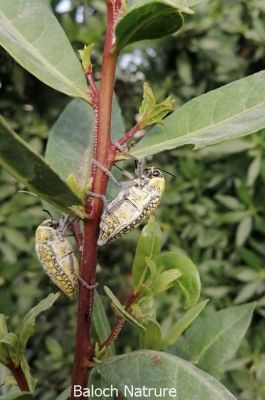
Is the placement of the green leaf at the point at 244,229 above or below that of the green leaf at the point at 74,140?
below

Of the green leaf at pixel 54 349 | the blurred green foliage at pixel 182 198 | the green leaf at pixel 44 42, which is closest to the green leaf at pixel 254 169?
the blurred green foliage at pixel 182 198

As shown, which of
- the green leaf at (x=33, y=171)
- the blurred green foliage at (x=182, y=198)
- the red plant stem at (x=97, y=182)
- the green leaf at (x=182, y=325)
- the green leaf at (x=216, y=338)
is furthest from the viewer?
the blurred green foliage at (x=182, y=198)

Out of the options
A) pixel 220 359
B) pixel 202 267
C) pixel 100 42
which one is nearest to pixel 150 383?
pixel 220 359

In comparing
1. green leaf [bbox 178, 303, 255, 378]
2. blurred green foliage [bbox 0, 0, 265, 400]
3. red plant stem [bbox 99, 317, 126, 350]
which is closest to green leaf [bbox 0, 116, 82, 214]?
red plant stem [bbox 99, 317, 126, 350]

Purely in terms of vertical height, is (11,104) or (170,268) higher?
(170,268)

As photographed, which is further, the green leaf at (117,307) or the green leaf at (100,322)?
the green leaf at (100,322)

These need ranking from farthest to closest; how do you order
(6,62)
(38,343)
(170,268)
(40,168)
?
(38,343)
(6,62)
(170,268)
(40,168)

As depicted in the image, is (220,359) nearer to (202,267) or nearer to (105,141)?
(105,141)

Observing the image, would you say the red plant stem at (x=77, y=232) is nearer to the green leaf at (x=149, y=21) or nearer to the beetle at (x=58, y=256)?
the beetle at (x=58, y=256)
